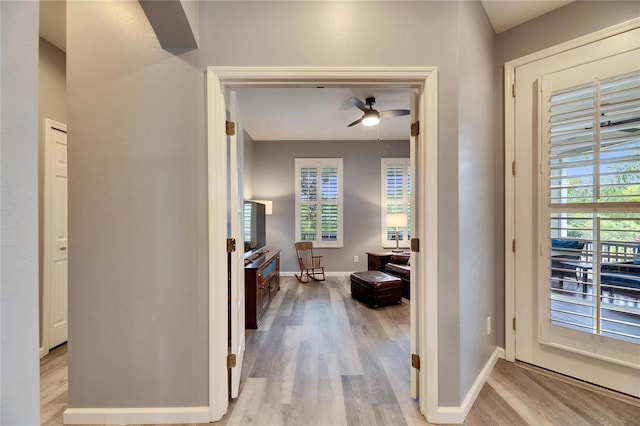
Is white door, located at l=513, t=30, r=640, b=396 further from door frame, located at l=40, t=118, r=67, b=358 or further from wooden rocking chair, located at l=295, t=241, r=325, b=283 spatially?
door frame, located at l=40, t=118, r=67, b=358

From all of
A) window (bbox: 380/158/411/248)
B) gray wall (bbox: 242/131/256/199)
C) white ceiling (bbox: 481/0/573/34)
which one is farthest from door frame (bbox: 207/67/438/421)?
window (bbox: 380/158/411/248)

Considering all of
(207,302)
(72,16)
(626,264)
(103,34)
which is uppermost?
(72,16)

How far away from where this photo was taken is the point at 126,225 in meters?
1.68

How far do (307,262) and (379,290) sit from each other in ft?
7.73

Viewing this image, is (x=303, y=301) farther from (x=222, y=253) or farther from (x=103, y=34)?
(x=103, y=34)

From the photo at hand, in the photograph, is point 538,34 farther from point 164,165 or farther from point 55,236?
point 55,236

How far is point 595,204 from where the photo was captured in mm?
1922

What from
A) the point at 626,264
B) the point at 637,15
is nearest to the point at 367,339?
the point at 626,264

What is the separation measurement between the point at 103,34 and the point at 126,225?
117cm

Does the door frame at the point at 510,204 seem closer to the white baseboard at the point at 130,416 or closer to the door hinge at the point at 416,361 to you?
the door hinge at the point at 416,361

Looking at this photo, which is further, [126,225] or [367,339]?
[367,339]

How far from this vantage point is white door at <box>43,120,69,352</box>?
256 cm
